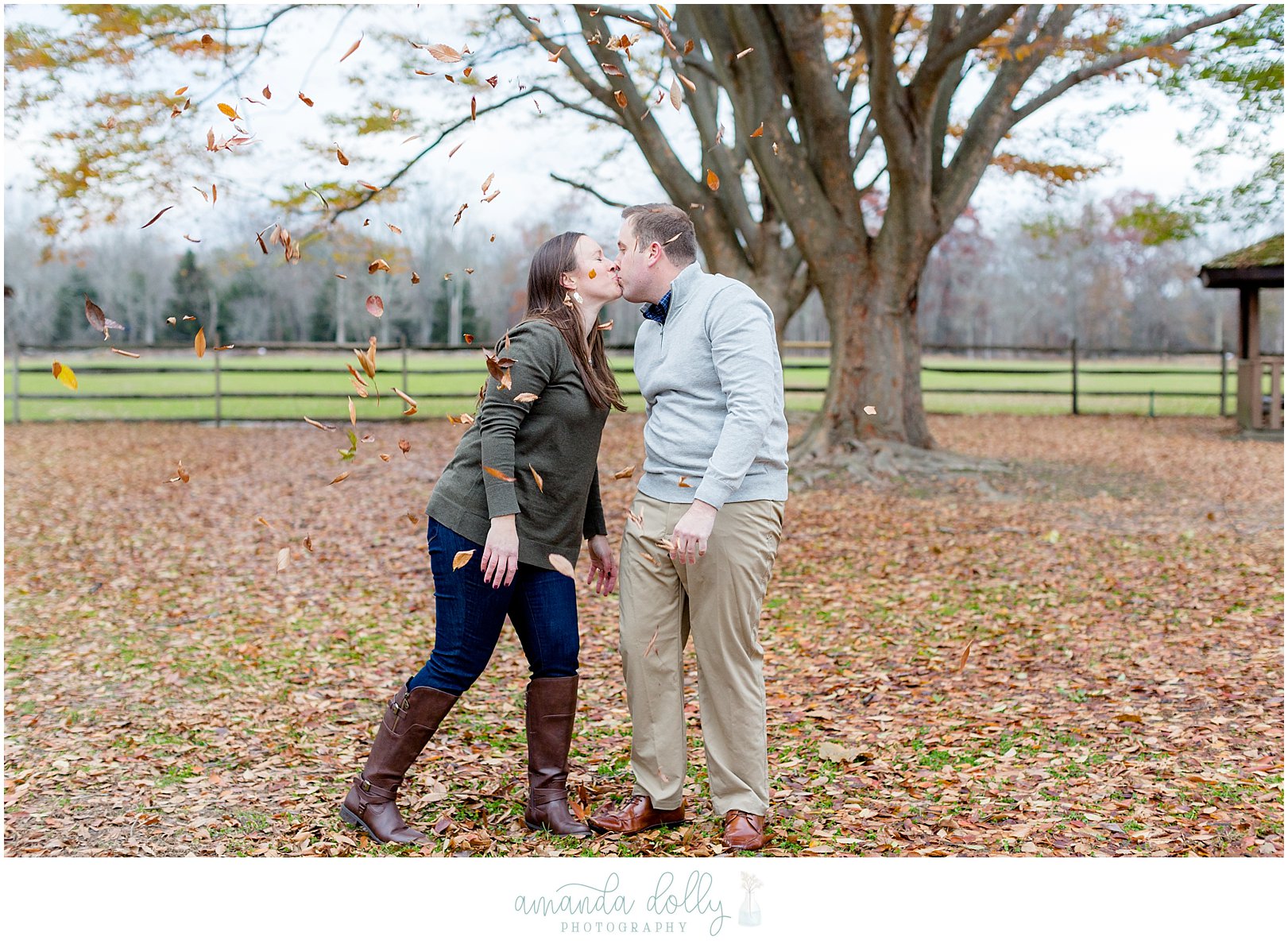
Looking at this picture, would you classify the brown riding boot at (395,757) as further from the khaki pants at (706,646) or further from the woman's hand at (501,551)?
the khaki pants at (706,646)

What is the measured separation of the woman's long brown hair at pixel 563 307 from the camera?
2.96m

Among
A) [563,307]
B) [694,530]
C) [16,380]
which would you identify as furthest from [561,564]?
[16,380]

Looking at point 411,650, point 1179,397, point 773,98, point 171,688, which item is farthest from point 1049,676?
point 1179,397

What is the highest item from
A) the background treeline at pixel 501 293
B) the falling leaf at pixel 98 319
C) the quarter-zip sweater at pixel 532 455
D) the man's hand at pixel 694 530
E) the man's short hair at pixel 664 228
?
the background treeline at pixel 501 293

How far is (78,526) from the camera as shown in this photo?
8531mm

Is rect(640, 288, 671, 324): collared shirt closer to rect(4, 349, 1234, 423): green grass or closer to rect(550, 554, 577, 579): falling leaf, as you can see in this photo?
rect(550, 554, 577, 579): falling leaf

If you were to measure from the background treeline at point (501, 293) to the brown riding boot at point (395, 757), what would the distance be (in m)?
24.5

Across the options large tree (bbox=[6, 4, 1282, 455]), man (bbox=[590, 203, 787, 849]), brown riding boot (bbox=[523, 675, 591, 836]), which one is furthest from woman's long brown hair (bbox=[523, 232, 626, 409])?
large tree (bbox=[6, 4, 1282, 455])

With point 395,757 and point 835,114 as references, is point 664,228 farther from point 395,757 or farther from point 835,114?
point 835,114

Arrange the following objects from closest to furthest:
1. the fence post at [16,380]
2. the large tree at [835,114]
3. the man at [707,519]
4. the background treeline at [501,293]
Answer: the man at [707,519] → the large tree at [835,114] → the fence post at [16,380] → the background treeline at [501,293]

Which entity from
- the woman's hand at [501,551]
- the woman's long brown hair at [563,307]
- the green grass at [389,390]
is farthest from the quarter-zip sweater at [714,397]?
the green grass at [389,390]

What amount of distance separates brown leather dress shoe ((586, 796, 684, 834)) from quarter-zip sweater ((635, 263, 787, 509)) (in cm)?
88

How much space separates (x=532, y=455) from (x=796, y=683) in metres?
2.13

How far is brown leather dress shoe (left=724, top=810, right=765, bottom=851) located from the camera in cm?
294
